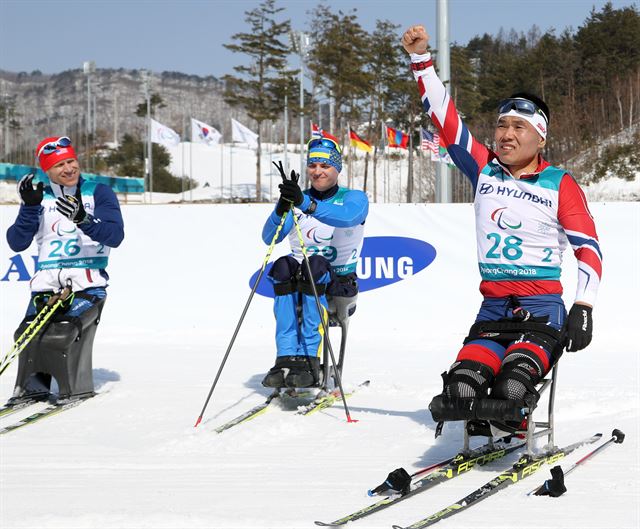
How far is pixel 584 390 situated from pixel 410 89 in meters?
35.8

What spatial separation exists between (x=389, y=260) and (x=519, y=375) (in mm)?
6198

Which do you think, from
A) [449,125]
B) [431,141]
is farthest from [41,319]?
[431,141]

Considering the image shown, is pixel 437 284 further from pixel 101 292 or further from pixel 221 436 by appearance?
pixel 221 436

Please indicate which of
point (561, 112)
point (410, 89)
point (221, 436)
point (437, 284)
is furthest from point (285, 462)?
point (561, 112)

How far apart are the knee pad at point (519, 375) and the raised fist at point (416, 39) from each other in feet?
5.90

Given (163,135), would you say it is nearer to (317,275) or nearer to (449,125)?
(317,275)

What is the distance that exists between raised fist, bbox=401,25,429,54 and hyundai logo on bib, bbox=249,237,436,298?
17.8 ft

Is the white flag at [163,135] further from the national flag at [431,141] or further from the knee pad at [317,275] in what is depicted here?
the knee pad at [317,275]

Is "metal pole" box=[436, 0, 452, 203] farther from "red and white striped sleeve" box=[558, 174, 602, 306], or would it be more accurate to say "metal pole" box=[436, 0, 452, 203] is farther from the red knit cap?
"red and white striped sleeve" box=[558, 174, 602, 306]

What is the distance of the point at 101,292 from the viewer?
23.2ft

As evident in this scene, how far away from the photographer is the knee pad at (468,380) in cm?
433

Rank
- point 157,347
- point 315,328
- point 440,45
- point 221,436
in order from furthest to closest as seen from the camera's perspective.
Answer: point 440,45
point 157,347
point 315,328
point 221,436

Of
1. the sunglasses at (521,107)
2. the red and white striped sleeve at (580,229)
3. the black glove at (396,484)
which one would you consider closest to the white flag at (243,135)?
the sunglasses at (521,107)

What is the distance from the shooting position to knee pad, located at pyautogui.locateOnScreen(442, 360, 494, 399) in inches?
171
